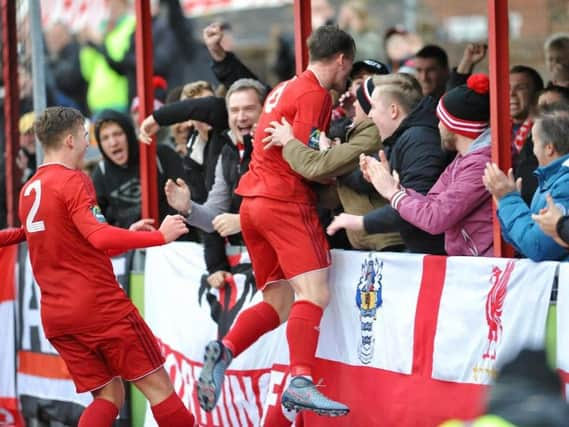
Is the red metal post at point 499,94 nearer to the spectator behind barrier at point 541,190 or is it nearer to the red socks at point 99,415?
the spectator behind barrier at point 541,190

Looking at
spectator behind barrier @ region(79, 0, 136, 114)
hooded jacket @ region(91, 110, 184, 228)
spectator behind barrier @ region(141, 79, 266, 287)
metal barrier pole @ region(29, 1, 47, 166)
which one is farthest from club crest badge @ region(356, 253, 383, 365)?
spectator behind barrier @ region(79, 0, 136, 114)

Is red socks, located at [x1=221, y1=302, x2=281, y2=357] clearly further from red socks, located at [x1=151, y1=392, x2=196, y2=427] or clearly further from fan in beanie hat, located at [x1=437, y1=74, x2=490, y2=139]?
fan in beanie hat, located at [x1=437, y1=74, x2=490, y2=139]

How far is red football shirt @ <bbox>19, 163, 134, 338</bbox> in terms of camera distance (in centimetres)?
635

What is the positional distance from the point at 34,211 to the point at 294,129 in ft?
4.45

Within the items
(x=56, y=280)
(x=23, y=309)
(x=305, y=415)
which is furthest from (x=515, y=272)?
(x=23, y=309)

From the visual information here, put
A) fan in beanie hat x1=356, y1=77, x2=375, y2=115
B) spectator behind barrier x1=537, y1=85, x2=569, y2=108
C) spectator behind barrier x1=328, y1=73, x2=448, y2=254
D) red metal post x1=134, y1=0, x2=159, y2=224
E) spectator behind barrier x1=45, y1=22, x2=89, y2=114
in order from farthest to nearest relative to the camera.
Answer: spectator behind barrier x1=45, y1=22, x2=89, y2=114, red metal post x1=134, y1=0, x2=159, y2=224, spectator behind barrier x1=537, y1=85, x2=569, y2=108, fan in beanie hat x1=356, y1=77, x2=375, y2=115, spectator behind barrier x1=328, y1=73, x2=448, y2=254

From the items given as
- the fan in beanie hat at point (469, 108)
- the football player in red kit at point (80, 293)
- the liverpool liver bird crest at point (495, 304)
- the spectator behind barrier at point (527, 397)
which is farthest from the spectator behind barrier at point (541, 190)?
the spectator behind barrier at point (527, 397)

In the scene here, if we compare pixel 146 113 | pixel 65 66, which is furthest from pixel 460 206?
pixel 65 66

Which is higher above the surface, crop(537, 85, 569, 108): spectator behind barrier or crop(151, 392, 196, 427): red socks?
crop(537, 85, 569, 108): spectator behind barrier

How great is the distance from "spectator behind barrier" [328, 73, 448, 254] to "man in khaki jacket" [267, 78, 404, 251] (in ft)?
0.18

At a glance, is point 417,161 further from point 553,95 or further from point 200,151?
point 200,151

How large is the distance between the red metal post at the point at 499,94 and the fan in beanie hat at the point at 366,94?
71 cm

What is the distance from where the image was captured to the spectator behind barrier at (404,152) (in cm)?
621

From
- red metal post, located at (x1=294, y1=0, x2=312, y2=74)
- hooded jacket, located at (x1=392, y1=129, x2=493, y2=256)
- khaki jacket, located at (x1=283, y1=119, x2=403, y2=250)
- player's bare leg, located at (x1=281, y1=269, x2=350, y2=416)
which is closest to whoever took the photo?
hooded jacket, located at (x1=392, y1=129, x2=493, y2=256)
